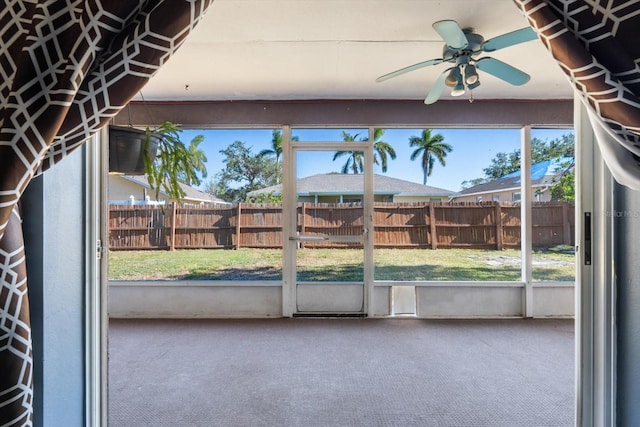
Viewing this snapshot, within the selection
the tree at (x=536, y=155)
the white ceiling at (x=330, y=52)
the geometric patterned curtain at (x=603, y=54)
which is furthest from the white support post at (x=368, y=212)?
the geometric patterned curtain at (x=603, y=54)

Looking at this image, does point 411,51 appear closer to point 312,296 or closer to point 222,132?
point 222,132

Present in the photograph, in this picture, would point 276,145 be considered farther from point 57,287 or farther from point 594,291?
point 594,291

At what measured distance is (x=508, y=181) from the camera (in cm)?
341

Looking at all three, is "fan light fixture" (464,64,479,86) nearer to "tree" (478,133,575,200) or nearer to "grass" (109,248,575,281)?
"tree" (478,133,575,200)

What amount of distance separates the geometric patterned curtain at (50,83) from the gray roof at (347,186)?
2.62 meters

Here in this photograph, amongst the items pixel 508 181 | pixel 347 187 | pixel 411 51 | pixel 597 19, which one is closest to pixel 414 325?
pixel 347 187

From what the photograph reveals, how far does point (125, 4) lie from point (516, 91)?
343cm

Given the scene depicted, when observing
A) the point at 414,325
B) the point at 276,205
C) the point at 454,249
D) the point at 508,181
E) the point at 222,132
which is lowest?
the point at 414,325

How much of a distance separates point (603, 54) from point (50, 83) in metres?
1.31

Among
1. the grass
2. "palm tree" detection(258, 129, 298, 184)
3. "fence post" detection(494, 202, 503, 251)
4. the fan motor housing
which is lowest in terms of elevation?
the grass

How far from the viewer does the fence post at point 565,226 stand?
3.14 meters

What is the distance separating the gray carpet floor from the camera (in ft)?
5.56

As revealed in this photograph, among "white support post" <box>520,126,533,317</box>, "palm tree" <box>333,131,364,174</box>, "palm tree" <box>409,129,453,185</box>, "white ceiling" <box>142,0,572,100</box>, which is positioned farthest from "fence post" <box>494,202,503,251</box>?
"palm tree" <box>333,131,364,174</box>

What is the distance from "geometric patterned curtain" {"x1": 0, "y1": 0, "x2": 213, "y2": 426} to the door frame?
257 centimetres
